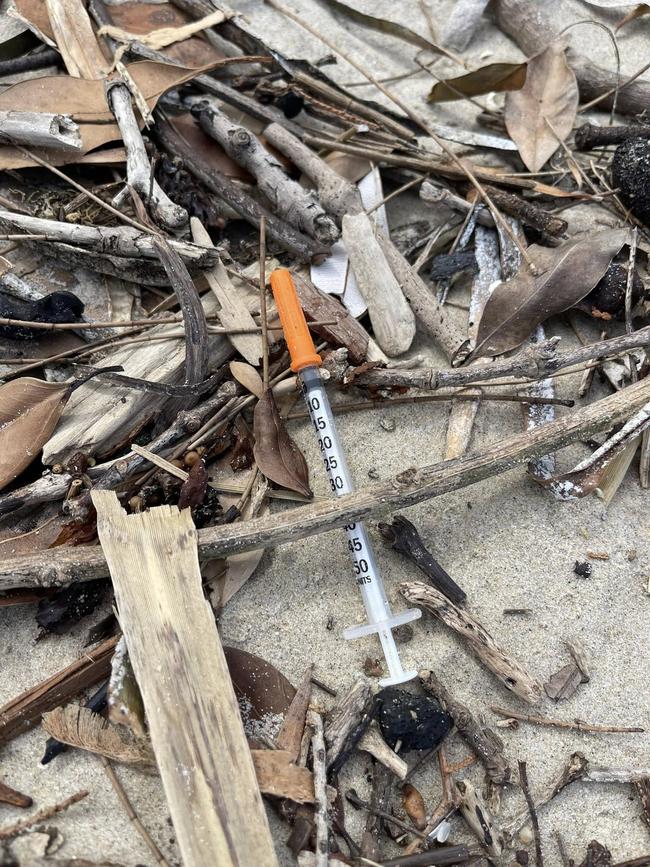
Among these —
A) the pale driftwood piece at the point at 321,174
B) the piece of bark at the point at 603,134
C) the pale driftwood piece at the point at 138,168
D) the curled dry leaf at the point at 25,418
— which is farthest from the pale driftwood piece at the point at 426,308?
the curled dry leaf at the point at 25,418

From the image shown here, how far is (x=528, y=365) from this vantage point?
2021mm

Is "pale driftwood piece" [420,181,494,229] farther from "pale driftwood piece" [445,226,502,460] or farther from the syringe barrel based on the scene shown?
the syringe barrel

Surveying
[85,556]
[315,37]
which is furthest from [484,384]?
[315,37]

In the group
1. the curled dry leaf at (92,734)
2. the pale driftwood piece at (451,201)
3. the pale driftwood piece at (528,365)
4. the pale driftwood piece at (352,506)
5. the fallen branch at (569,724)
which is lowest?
the fallen branch at (569,724)

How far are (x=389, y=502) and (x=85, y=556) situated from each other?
→ 0.82m

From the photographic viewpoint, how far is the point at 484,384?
2166mm

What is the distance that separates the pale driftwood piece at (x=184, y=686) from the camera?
1447 millimetres

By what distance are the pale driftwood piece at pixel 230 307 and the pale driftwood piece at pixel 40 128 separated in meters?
0.51

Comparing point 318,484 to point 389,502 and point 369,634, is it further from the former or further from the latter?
point 369,634

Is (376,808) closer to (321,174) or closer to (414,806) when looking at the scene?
(414,806)

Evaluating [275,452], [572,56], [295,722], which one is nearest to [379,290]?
[275,452]

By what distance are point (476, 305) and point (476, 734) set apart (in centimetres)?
141

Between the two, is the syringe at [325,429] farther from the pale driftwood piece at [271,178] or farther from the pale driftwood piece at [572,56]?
the pale driftwood piece at [572,56]

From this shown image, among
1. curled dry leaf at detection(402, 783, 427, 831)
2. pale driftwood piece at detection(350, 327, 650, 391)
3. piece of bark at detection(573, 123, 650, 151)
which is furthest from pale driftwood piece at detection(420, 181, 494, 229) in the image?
curled dry leaf at detection(402, 783, 427, 831)
